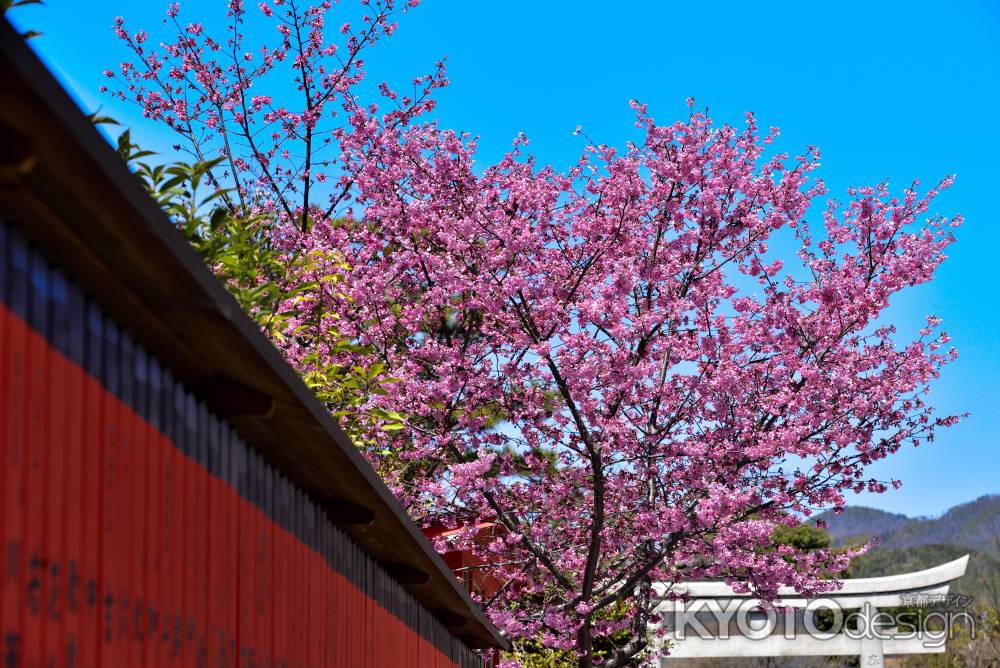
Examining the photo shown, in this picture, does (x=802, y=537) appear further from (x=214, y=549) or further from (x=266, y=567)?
(x=214, y=549)

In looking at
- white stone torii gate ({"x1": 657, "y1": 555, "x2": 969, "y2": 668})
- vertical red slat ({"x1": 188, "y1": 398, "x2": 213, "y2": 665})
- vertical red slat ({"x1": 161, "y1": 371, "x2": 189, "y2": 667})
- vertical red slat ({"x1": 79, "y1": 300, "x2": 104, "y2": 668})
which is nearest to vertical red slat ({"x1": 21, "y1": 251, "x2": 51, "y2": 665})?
vertical red slat ({"x1": 79, "y1": 300, "x2": 104, "y2": 668})

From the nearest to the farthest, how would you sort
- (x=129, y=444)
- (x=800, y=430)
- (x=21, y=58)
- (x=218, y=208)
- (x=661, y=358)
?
(x=21, y=58), (x=129, y=444), (x=218, y=208), (x=800, y=430), (x=661, y=358)

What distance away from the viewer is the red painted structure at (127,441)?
3.37 metres

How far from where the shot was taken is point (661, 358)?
49.9 feet

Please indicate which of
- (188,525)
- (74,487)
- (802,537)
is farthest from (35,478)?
(802,537)

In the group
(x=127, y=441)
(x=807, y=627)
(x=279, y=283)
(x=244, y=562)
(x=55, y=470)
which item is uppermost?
(x=279, y=283)

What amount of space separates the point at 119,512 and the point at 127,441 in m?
A: 0.24

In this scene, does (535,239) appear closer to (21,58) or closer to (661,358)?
(661,358)

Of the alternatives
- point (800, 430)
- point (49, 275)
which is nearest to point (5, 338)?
point (49, 275)

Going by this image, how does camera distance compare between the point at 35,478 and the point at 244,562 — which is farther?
the point at 244,562

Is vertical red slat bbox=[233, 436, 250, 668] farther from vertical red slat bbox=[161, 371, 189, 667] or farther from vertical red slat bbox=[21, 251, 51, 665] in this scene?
vertical red slat bbox=[21, 251, 51, 665]

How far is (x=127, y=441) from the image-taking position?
4.09 metres

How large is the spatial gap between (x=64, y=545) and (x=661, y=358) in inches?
473

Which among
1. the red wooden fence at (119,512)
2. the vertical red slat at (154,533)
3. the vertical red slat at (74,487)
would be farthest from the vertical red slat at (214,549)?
the vertical red slat at (74,487)
